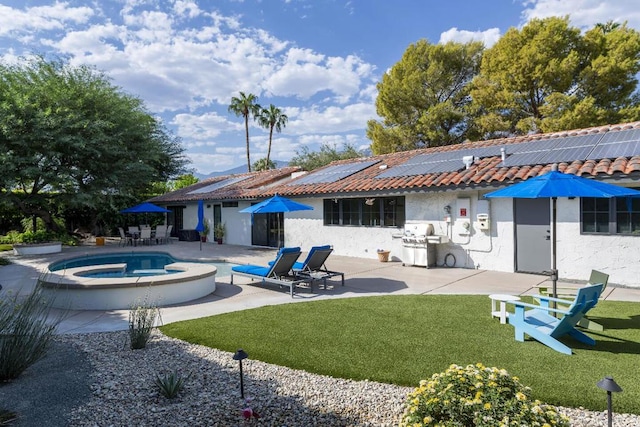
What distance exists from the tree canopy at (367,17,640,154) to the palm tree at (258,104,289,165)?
1998cm

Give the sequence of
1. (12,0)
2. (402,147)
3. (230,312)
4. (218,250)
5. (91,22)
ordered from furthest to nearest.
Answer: (402,147) → (218,250) → (91,22) → (12,0) → (230,312)

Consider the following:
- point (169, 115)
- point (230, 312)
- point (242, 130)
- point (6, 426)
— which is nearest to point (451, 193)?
point (230, 312)

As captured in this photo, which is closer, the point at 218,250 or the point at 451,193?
the point at 451,193

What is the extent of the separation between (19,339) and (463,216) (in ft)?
39.8

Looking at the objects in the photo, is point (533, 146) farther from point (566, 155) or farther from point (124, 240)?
point (124, 240)

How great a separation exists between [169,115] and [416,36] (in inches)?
821

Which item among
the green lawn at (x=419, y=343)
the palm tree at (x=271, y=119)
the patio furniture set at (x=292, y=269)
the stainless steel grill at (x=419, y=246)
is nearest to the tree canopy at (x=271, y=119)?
the palm tree at (x=271, y=119)

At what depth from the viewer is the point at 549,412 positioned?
258 cm

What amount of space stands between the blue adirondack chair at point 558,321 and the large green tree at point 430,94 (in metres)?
24.3

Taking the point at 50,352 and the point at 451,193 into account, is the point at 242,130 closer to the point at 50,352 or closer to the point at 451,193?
the point at 451,193

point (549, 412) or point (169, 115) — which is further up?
point (169, 115)

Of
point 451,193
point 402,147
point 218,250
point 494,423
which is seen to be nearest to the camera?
point 494,423

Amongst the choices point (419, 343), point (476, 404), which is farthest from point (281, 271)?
point (476, 404)

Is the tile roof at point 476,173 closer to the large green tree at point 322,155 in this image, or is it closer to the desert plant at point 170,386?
the desert plant at point 170,386
